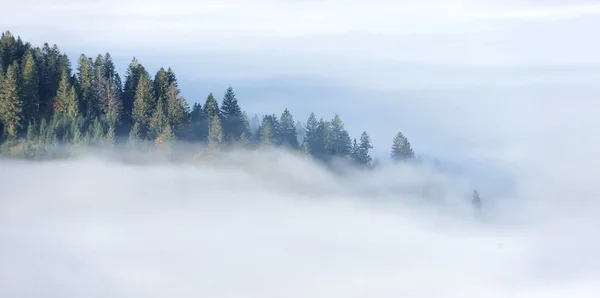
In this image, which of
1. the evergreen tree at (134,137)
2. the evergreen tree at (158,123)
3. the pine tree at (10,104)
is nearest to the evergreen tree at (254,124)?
the evergreen tree at (158,123)

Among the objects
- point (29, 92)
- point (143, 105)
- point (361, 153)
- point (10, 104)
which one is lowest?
point (361, 153)

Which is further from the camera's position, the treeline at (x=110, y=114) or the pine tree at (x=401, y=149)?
the pine tree at (x=401, y=149)

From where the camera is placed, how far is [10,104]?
58.6 meters

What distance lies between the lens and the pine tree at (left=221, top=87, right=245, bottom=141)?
62625 mm

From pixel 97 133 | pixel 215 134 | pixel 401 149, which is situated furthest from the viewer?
pixel 401 149

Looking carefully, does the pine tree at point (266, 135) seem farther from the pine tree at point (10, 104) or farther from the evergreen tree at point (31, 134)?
the pine tree at point (10, 104)

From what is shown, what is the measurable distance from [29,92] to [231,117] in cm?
1511

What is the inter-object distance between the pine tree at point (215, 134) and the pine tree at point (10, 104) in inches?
538

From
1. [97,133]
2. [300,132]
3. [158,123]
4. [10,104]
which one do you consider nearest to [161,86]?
[158,123]

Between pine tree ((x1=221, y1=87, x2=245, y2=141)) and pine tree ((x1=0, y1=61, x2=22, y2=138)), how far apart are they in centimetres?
1509

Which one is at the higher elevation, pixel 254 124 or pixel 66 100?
pixel 66 100

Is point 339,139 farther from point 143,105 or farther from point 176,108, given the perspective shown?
point 143,105

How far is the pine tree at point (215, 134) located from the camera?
60.4 metres

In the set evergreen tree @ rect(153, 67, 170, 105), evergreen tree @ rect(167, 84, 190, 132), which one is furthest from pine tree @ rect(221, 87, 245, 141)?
evergreen tree @ rect(153, 67, 170, 105)
